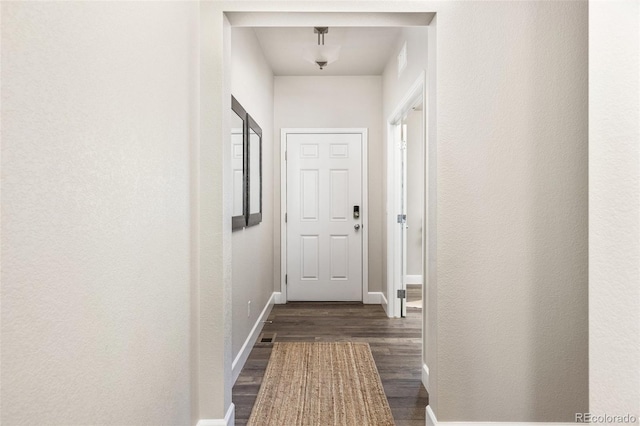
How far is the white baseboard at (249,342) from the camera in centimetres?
262

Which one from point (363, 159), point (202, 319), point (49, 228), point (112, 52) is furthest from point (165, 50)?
point (363, 159)

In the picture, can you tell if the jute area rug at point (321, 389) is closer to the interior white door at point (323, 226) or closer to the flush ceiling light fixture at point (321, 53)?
the interior white door at point (323, 226)

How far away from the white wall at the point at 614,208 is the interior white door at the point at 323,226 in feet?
11.6

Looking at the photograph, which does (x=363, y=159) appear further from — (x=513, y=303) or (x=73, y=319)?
(x=73, y=319)

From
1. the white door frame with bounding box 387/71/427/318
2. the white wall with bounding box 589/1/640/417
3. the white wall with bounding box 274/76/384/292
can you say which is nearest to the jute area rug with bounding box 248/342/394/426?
the white door frame with bounding box 387/71/427/318

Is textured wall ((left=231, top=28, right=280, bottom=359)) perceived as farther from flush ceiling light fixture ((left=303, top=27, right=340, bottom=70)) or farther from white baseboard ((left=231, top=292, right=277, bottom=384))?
flush ceiling light fixture ((left=303, top=27, right=340, bottom=70))

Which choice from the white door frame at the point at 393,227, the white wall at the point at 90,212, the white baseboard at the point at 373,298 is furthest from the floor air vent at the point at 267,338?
the white wall at the point at 90,212

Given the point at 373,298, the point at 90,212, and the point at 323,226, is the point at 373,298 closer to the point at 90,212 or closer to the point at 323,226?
the point at 323,226

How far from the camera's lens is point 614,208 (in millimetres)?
1092

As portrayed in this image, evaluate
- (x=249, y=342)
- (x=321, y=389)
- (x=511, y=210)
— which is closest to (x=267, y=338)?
(x=249, y=342)

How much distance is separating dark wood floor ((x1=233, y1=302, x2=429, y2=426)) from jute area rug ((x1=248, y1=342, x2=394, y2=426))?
2.7 inches

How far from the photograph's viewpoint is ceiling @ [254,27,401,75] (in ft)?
11.3

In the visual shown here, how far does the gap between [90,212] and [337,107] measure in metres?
3.88

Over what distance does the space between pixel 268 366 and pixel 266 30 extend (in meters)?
2.63
